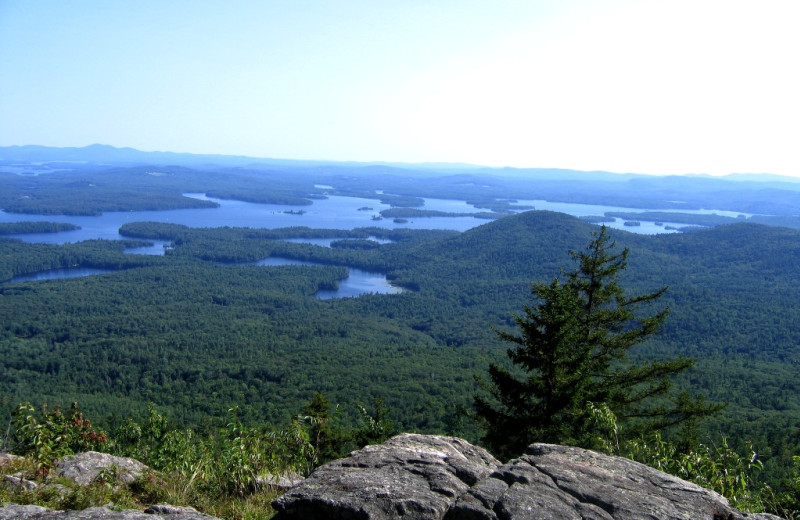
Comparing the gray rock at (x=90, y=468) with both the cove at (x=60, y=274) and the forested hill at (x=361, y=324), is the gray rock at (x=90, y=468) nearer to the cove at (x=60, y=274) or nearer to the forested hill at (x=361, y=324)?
the forested hill at (x=361, y=324)

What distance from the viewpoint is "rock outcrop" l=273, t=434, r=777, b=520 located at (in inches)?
205

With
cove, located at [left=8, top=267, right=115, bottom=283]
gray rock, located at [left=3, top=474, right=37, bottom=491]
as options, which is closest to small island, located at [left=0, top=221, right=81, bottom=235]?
cove, located at [left=8, top=267, right=115, bottom=283]

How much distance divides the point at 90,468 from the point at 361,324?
5895cm

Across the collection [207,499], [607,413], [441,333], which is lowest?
[441,333]

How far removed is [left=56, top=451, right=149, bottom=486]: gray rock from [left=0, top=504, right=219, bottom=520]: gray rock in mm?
2199

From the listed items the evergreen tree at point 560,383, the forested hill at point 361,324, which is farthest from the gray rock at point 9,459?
the forested hill at point 361,324

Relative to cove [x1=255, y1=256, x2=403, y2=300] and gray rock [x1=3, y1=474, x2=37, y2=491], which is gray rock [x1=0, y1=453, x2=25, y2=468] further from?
cove [x1=255, y1=256, x2=403, y2=300]

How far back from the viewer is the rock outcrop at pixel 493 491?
17.1 ft

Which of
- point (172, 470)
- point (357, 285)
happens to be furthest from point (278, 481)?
point (357, 285)

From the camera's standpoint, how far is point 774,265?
91625mm

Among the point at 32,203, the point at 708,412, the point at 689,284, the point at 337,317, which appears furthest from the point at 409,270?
the point at 32,203

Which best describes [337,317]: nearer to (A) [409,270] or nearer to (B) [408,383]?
(B) [408,383]

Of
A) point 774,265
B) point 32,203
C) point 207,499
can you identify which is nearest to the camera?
point 207,499

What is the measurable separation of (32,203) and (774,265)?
22596cm
